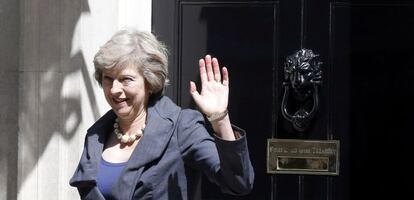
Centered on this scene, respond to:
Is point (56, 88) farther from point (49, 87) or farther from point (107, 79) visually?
point (107, 79)

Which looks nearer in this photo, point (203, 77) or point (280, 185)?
point (203, 77)

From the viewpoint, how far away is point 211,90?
2.70m

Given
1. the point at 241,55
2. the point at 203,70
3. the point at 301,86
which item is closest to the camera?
the point at 203,70

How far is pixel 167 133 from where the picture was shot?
9.34ft

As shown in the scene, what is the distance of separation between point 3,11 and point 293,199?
2097 mm

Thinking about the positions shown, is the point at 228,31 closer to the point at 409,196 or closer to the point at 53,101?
the point at 53,101

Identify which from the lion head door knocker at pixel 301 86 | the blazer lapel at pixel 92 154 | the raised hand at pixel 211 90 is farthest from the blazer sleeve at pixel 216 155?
the lion head door knocker at pixel 301 86

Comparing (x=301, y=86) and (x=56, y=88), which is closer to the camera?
(x=56, y=88)

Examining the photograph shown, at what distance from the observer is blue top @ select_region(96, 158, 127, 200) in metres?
2.82

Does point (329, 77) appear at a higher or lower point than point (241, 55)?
lower

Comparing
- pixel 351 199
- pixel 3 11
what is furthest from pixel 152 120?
pixel 351 199

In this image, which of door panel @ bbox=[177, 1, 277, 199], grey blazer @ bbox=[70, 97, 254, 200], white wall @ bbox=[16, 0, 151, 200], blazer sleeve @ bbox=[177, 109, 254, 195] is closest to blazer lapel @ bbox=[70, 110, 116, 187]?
grey blazer @ bbox=[70, 97, 254, 200]

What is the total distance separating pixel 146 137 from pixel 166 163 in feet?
0.43

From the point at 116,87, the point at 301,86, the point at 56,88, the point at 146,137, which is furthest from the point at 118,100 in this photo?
the point at 301,86
